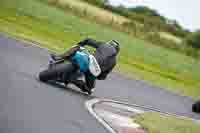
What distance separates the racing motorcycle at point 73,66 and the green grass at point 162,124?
183 cm

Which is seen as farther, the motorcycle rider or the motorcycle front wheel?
the motorcycle rider

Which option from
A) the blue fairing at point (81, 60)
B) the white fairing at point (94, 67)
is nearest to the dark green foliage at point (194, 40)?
the white fairing at point (94, 67)

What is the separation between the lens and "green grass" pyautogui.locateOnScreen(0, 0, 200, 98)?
30.9 m

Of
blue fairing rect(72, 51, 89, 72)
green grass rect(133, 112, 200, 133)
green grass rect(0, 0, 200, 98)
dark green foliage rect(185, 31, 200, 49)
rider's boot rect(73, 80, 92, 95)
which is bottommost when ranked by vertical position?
dark green foliage rect(185, 31, 200, 49)

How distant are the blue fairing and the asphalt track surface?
70 centimetres

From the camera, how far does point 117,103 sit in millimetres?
17516

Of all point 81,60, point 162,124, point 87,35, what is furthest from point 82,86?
point 87,35

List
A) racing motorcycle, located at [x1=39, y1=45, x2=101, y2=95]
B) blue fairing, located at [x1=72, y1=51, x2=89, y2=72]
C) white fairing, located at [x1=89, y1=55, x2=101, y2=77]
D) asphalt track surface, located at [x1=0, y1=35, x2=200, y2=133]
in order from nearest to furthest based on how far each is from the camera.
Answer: asphalt track surface, located at [x1=0, y1=35, x2=200, y2=133] < racing motorcycle, located at [x1=39, y1=45, x2=101, y2=95] < blue fairing, located at [x1=72, y1=51, x2=89, y2=72] < white fairing, located at [x1=89, y1=55, x2=101, y2=77]

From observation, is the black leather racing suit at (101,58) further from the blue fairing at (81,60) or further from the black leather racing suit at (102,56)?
the blue fairing at (81,60)

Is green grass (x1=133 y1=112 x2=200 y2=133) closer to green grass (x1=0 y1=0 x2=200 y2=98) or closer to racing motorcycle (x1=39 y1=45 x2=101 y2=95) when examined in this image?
racing motorcycle (x1=39 y1=45 x2=101 y2=95)

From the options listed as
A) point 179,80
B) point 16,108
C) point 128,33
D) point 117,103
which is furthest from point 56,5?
point 16,108

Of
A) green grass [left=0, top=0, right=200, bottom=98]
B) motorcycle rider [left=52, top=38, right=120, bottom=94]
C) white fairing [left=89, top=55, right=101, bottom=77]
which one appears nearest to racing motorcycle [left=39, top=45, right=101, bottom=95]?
white fairing [left=89, top=55, right=101, bottom=77]

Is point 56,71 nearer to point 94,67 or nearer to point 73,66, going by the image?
point 73,66

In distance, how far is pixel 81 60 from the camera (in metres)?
16.5
